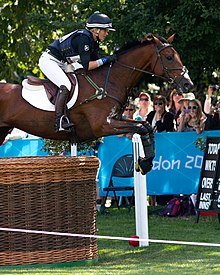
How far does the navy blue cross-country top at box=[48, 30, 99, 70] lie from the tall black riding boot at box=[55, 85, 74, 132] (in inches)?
18.2

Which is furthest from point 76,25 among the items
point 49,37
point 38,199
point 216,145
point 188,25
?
point 38,199

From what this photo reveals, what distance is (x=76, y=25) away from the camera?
1762cm

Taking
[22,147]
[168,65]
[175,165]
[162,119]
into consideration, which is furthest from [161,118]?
[168,65]

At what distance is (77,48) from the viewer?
12.8 m

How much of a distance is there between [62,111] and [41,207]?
9.67 ft

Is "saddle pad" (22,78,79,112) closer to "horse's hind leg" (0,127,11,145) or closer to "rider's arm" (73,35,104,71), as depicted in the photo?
"rider's arm" (73,35,104,71)

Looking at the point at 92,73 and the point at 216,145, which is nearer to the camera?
the point at 92,73

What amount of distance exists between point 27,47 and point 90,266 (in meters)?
13.1

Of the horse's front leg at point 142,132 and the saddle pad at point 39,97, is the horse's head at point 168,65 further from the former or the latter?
the saddle pad at point 39,97

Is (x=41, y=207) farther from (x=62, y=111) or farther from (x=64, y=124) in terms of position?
(x=62, y=111)

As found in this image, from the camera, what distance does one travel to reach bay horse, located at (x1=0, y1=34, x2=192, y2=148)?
1316 centimetres

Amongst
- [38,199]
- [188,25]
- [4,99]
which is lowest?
[38,199]

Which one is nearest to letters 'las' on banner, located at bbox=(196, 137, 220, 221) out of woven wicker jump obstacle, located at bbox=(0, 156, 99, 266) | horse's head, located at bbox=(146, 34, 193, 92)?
horse's head, located at bbox=(146, 34, 193, 92)

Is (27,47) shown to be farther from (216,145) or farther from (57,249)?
(57,249)
